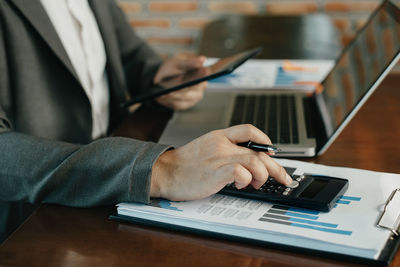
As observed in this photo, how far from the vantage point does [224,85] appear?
55.1 inches

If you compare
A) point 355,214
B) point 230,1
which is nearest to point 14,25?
point 355,214

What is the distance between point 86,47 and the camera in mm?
1306

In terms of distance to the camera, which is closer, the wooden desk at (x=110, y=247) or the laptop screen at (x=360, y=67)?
the wooden desk at (x=110, y=247)

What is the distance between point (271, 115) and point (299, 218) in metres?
0.44

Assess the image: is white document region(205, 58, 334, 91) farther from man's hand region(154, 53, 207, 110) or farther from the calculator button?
the calculator button

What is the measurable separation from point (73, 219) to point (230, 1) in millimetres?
1771

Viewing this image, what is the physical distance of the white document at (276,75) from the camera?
1.37 meters

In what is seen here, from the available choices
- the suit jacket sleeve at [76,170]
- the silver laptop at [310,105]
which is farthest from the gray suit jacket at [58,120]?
the silver laptop at [310,105]

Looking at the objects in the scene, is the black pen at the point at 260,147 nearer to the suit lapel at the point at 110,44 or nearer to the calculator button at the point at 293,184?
the calculator button at the point at 293,184

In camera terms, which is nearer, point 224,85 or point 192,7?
point 224,85

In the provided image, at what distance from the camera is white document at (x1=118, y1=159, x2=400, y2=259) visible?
2.29ft

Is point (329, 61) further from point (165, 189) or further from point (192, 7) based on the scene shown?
point (192, 7)

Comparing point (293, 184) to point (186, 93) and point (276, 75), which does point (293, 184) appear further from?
point (276, 75)

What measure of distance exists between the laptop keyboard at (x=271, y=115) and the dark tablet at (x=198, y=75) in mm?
106
